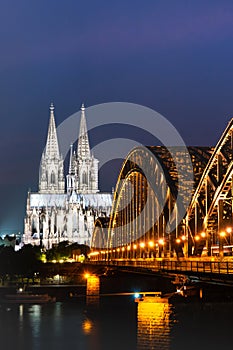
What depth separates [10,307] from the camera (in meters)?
100

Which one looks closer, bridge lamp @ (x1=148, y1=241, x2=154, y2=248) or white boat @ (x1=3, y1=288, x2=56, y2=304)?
bridge lamp @ (x1=148, y1=241, x2=154, y2=248)

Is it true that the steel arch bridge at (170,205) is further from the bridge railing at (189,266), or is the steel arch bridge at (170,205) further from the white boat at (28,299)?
the white boat at (28,299)

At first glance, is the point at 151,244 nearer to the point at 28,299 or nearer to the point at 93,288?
the point at 93,288

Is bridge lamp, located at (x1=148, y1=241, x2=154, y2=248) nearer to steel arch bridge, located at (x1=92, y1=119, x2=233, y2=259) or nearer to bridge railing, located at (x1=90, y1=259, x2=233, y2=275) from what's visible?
steel arch bridge, located at (x1=92, y1=119, x2=233, y2=259)

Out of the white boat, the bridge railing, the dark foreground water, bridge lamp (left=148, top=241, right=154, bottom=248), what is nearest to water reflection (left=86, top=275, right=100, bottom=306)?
the white boat

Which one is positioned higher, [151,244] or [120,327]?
[151,244]

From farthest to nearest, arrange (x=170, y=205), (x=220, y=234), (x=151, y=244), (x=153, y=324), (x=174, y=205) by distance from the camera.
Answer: (x=151, y=244), (x=170, y=205), (x=174, y=205), (x=153, y=324), (x=220, y=234)

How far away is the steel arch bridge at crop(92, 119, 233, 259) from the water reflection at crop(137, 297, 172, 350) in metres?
6.09

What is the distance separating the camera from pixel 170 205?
249ft

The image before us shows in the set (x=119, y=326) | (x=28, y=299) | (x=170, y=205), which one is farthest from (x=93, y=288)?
(x=119, y=326)

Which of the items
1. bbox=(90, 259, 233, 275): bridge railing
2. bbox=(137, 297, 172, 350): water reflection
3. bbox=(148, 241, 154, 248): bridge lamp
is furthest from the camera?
bbox=(148, 241, 154, 248): bridge lamp

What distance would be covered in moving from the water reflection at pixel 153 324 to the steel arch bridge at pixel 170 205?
6.09 m

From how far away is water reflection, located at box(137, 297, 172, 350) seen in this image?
59.0 meters

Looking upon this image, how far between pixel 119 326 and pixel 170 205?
12.7 metres
